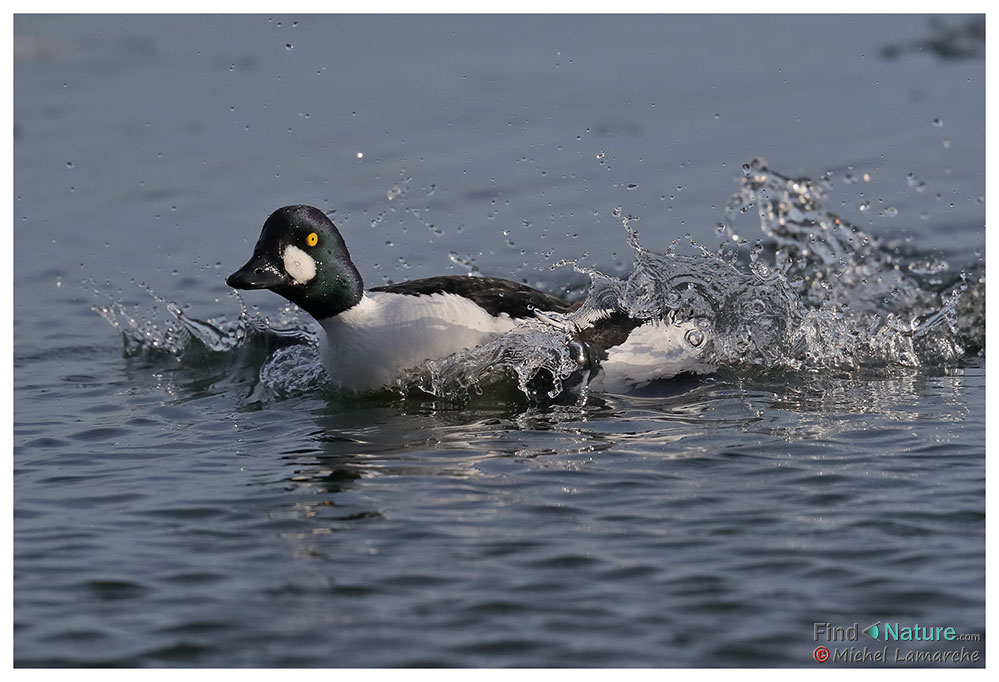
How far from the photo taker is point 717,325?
356 inches

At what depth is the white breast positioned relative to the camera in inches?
328

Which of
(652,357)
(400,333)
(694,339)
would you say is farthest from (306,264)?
(694,339)

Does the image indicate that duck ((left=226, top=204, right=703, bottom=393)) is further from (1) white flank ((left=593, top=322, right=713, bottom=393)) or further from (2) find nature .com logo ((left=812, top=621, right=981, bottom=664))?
(2) find nature .com logo ((left=812, top=621, right=981, bottom=664))

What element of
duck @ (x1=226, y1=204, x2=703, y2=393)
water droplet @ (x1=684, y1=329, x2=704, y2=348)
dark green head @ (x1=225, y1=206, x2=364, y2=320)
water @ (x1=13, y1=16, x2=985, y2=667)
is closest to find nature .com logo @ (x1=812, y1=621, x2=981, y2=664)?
water @ (x1=13, y1=16, x2=985, y2=667)

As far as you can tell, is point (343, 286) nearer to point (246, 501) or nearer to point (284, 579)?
point (246, 501)

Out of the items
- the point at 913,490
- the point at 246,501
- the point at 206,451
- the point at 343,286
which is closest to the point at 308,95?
the point at 343,286

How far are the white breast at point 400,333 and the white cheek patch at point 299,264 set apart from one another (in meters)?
0.35

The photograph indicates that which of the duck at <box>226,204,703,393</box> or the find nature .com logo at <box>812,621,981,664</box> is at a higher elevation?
the duck at <box>226,204,703,393</box>

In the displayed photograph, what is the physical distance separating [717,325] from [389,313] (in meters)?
2.18

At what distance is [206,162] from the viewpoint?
1328 cm

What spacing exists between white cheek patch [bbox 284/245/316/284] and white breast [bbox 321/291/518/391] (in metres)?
0.35

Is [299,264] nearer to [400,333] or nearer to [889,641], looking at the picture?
[400,333]

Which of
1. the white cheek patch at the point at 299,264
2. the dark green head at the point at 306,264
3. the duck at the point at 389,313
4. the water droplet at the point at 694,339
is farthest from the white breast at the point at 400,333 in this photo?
the water droplet at the point at 694,339

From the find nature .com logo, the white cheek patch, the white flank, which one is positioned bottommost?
the find nature .com logo
